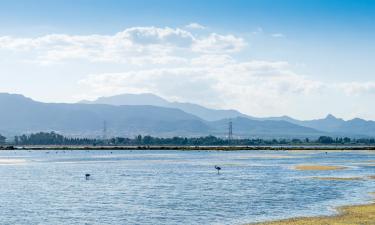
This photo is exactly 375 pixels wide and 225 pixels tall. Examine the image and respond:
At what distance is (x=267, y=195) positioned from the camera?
77.1m

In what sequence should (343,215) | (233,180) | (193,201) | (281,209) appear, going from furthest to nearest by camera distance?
(233,180) < (193,201) < (281,209) < (343,215)

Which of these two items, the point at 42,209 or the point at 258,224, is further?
the point at 42,209

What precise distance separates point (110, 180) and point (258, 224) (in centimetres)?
5546

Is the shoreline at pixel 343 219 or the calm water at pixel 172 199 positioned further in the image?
the calm water at pixel 172 199

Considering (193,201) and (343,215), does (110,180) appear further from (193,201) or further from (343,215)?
(343,215)

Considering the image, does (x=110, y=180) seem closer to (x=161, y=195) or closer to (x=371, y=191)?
(x=161, y=195)

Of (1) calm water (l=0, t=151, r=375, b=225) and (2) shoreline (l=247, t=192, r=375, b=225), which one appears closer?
(2) shoreline (l=247, t=192, r=375, b=225)

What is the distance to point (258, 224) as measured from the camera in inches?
2100

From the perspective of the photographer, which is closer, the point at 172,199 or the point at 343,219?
the point at 343,219

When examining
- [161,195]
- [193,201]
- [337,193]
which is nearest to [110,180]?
[161,195]

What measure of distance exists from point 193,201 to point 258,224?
61.0 ft

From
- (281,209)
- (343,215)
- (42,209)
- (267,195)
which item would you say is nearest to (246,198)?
(267,195)

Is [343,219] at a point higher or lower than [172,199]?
lower

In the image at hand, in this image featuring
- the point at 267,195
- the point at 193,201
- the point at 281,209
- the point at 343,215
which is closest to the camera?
the point at 343,215
